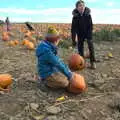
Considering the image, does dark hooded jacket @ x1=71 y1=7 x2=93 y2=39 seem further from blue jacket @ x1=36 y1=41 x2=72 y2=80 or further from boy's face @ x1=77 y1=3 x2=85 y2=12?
blue jacket @ x1=36 y1=41 x2=72 y2=80

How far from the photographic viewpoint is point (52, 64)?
7012 millimetres

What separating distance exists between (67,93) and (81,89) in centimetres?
24

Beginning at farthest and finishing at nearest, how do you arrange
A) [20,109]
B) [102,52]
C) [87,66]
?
[102,52] < [87,66] < [20,109]

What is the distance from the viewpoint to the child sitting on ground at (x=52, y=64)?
273 inches

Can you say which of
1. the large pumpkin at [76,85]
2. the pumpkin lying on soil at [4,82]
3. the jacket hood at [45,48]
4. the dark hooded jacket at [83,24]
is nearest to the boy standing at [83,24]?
the dark hooded jacket at [83,24]

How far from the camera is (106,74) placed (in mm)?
8633

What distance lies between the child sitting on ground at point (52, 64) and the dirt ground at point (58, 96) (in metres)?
0.19

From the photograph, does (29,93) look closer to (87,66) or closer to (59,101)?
(59,101)

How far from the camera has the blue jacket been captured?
22.7ft

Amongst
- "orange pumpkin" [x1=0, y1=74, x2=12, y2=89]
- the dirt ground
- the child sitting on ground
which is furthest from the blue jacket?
"orange pumpkin" [x1=0, y1=74, x2=12, y2=89]

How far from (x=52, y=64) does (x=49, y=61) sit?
0.26 feet

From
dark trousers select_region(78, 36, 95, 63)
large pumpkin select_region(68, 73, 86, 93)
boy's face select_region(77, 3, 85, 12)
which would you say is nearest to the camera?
large pumpkin select_region(68, 73, 86, 93)

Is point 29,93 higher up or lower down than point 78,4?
lower down

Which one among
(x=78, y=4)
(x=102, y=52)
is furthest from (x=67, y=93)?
(x=102, y=52)
